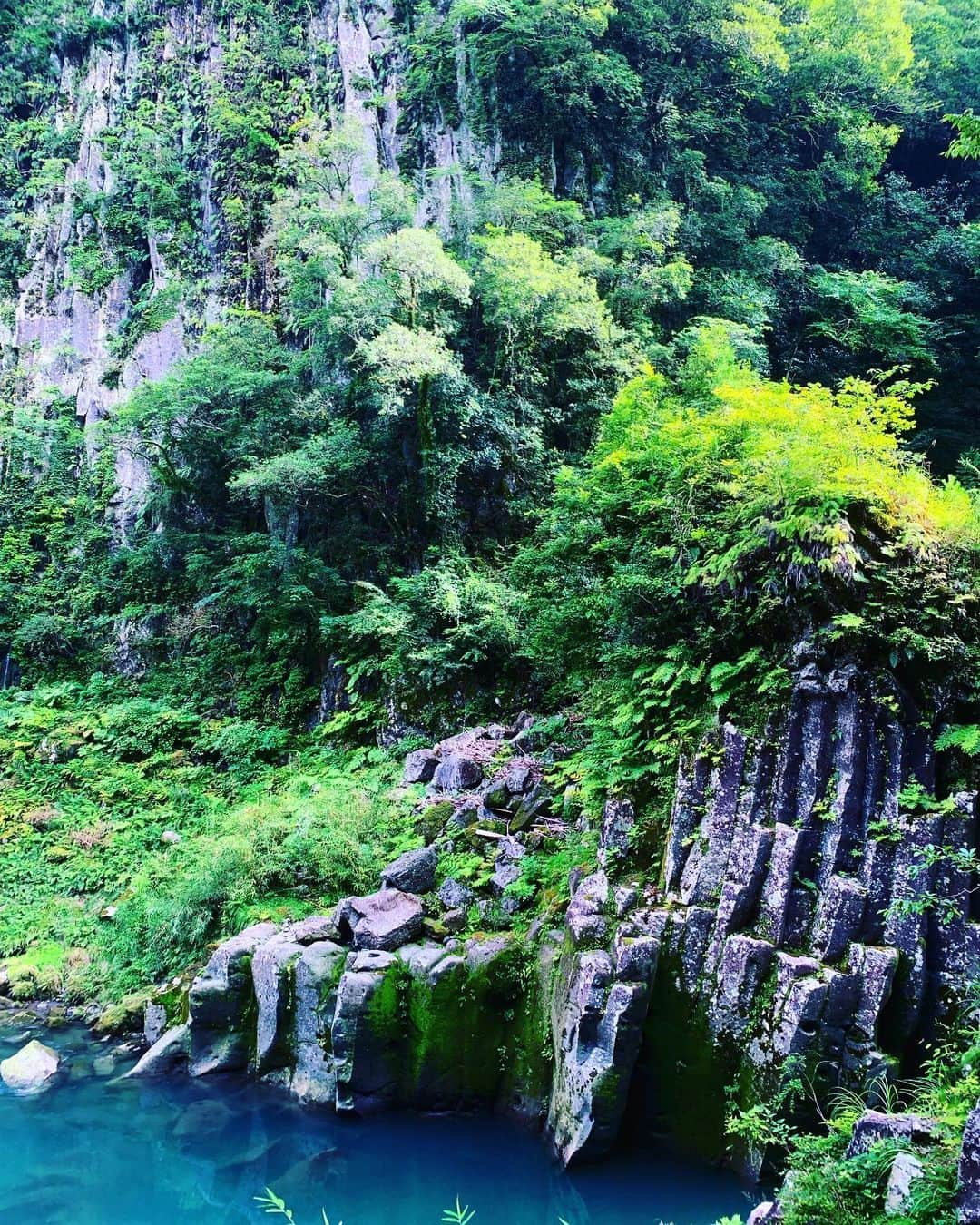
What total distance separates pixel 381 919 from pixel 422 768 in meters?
3.08

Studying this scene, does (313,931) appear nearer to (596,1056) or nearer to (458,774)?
(458,774)

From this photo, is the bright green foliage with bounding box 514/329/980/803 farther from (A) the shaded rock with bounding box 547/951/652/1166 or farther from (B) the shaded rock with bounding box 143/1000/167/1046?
(B) the shaded rock with bounding box 143/1000/167/1046

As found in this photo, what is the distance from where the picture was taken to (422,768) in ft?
35.0

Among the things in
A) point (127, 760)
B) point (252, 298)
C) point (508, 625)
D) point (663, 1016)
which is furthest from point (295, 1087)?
point (252, 298)

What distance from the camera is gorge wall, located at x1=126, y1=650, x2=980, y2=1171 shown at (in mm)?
5598

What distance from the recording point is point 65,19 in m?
23.8

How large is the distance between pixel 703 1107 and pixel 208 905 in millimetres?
5718

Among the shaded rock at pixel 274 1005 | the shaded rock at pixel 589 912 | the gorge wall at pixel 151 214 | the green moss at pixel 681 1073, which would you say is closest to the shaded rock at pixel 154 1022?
the shaded rock at pixel 274 1005

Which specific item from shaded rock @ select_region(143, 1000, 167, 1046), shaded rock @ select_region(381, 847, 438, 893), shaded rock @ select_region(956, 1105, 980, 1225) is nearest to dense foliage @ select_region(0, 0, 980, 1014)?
shaded rock @ select_region(143, 1000, 167, 1046)

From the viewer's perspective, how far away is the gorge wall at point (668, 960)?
18.4ft

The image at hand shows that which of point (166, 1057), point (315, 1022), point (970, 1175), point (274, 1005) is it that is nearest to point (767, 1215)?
point (970, 1175)

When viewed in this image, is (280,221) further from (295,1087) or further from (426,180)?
(295,1087)

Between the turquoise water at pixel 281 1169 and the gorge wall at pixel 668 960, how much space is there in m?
0.24

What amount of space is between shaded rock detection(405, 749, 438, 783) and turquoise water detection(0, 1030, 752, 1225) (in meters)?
4.00
